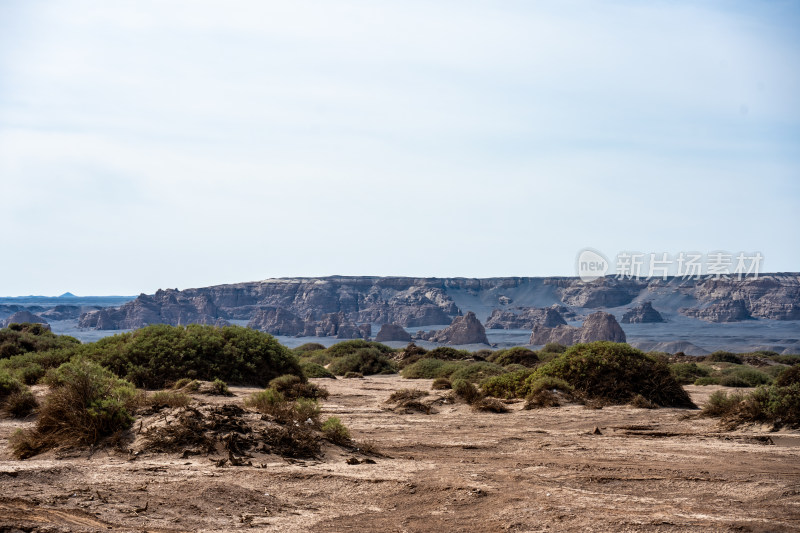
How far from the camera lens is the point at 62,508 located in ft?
18.9

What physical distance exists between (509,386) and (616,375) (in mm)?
2794

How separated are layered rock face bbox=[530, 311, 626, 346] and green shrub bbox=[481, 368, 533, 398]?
51350 mm

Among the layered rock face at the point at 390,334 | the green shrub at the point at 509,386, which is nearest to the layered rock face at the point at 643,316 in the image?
the layered rock face at the point at 390,334

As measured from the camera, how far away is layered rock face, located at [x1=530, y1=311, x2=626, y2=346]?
69250 millimetres

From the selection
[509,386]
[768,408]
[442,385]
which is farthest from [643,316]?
[768,408]

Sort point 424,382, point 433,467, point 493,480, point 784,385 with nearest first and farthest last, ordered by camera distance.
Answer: point 493,480, point 433,467, point 784,385, point 424,382

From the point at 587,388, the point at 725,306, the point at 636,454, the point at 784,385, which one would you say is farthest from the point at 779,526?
the point at 725,306

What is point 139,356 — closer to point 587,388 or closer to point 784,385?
point 587,388

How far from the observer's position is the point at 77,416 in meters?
9.09

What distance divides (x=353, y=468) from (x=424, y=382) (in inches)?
635

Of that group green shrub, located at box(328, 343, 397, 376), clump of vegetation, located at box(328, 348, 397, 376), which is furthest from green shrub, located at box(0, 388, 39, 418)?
green shrub, located at box(328, 343, 397, 376)

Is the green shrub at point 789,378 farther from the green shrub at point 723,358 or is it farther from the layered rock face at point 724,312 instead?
the layered rock face at point 724,312

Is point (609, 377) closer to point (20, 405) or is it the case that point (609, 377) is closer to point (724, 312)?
point (20, 405)

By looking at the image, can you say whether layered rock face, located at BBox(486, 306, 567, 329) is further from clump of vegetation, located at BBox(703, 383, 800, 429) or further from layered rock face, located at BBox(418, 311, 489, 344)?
clump of vegetation, located at BBox(703, 383, 800, 429)
